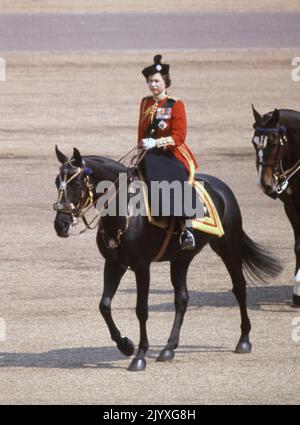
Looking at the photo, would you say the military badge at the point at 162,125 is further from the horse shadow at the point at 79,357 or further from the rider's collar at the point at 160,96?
the horse shadow at the point at 79,357

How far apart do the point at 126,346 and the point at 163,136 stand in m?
1.51

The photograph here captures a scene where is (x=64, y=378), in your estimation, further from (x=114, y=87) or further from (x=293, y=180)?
(x=114, y=87)

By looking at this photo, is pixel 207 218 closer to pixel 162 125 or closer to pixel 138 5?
pixel 162 125

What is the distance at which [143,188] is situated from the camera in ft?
35.3

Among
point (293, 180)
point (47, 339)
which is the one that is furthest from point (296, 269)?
point (47, 339)

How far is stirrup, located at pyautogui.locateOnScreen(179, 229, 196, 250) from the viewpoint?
11.0 metres

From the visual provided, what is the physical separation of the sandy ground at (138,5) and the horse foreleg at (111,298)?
25821 mm

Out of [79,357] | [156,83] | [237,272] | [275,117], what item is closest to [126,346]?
[79,357]

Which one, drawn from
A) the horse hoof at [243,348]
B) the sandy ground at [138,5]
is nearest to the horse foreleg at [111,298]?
the horse hoof at [243,348]

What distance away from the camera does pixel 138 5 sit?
37.1 m

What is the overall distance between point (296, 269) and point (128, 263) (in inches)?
122

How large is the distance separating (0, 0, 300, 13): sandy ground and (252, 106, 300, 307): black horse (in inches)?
925

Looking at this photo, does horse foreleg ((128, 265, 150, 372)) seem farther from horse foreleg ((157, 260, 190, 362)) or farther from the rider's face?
the rider's face
